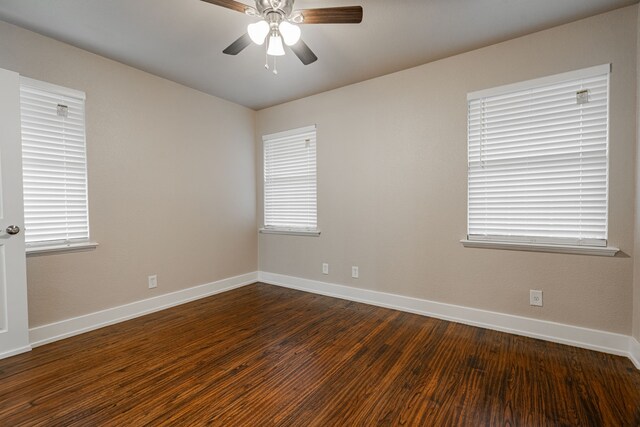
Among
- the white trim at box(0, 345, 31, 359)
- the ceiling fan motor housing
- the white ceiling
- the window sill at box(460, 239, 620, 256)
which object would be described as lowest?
the white trim at box(0, 345, 31, 359)

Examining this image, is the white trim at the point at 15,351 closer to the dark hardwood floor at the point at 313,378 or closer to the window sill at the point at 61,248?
the dark hardwood floor at the point at 313,378

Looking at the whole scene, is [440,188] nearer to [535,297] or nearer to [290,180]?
[535,297]

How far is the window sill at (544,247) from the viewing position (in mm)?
2227

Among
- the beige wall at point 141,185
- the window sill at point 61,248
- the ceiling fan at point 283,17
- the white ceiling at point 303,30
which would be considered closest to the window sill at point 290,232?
the beige wall at point 141,185

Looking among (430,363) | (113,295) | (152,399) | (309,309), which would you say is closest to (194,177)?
(113,295)

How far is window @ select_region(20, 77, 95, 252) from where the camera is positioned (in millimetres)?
2414

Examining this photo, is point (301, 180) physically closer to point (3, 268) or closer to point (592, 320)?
point (3, 268)

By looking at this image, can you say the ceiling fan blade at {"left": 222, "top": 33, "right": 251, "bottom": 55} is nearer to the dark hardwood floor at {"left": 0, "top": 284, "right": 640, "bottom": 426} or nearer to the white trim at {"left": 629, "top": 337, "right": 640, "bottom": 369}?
the dark hardwood floor at {"left": 0, "top": 284, "right": 640, "bottom": 426}

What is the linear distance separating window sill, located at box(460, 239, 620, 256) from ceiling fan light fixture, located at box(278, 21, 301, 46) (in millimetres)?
2284

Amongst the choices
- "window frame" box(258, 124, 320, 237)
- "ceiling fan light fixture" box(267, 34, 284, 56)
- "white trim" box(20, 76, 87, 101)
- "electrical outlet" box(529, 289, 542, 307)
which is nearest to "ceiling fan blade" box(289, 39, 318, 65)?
"ceiling fan light fixture" box(267, 34, 284, 56)

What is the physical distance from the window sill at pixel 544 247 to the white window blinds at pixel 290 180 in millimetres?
1947

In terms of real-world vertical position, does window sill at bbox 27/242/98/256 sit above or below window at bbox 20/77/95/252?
below

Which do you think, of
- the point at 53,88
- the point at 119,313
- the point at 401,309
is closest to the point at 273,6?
the point at 53,88

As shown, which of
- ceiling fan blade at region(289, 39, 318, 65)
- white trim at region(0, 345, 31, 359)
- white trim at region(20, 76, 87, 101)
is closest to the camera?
ceiling fan blade at region(289, 39, 318, 65)
